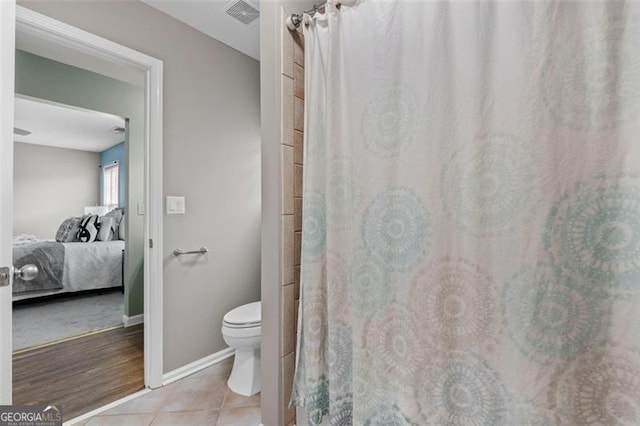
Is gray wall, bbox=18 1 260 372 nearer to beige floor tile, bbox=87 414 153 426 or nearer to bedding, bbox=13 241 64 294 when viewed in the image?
beige floor tile, bbox=87 414 153 426

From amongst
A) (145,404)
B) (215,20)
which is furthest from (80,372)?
(215,20)

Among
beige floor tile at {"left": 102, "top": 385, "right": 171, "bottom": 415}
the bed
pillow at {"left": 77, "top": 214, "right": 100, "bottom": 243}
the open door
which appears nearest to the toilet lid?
beige floor tile at {"left": 102, "top": 385, "right": 171, "bottom": 415}

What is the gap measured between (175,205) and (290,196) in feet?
3.44

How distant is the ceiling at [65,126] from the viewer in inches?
164

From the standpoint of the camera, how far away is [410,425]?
1000 millimetres

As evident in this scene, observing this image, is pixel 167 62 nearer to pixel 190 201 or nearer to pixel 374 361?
pixel 190 201

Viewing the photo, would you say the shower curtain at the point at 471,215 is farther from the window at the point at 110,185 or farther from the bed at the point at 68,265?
the window at the point at 110,185

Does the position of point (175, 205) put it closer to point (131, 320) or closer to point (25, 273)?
point (25, 273)

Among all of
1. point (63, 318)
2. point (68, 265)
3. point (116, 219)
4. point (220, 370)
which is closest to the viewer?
point (220, 370)

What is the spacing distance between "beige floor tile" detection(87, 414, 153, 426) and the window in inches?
220

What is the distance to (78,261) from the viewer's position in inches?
152

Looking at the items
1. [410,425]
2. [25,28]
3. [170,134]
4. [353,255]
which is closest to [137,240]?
[170,134]

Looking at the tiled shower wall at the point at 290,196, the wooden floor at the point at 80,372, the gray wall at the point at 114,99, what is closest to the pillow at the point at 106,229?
the gray wall at the point at 114,99

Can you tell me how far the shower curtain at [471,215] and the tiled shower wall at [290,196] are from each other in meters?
0.09
